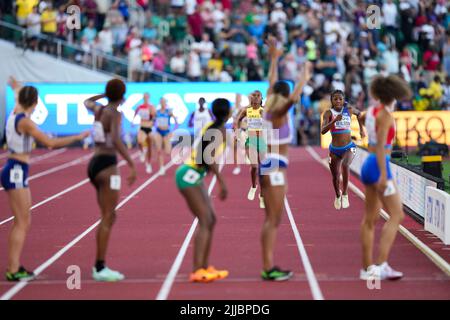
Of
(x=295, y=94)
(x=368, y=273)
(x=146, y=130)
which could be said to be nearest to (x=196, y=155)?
(x=295, y=94)

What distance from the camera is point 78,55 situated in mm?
38312

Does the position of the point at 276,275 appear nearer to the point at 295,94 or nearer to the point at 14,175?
the point at 295,94

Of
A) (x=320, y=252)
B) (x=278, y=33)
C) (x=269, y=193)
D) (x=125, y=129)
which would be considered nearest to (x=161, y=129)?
(x=125, y=129)

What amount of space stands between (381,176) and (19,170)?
385 centimetres

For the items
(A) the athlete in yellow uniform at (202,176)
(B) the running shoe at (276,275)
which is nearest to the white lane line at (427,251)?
(B) the running shoe at (276,275)

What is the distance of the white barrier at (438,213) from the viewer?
14.8m

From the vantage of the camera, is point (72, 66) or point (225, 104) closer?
point (225, 104)

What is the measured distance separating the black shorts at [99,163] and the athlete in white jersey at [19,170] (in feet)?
1.00

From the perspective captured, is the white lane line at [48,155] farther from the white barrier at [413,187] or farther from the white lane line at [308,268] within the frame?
the white lane line at [308,268]

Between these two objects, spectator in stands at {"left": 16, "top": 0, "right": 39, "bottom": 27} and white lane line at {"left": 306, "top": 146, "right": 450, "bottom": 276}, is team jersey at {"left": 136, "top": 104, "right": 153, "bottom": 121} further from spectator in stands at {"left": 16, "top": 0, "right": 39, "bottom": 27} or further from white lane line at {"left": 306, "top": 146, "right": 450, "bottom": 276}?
white lane line at {"left": 306, "top": 146, "right": 450, "bottom": 276}

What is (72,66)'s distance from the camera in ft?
125

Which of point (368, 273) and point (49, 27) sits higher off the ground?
point (49, 27)
